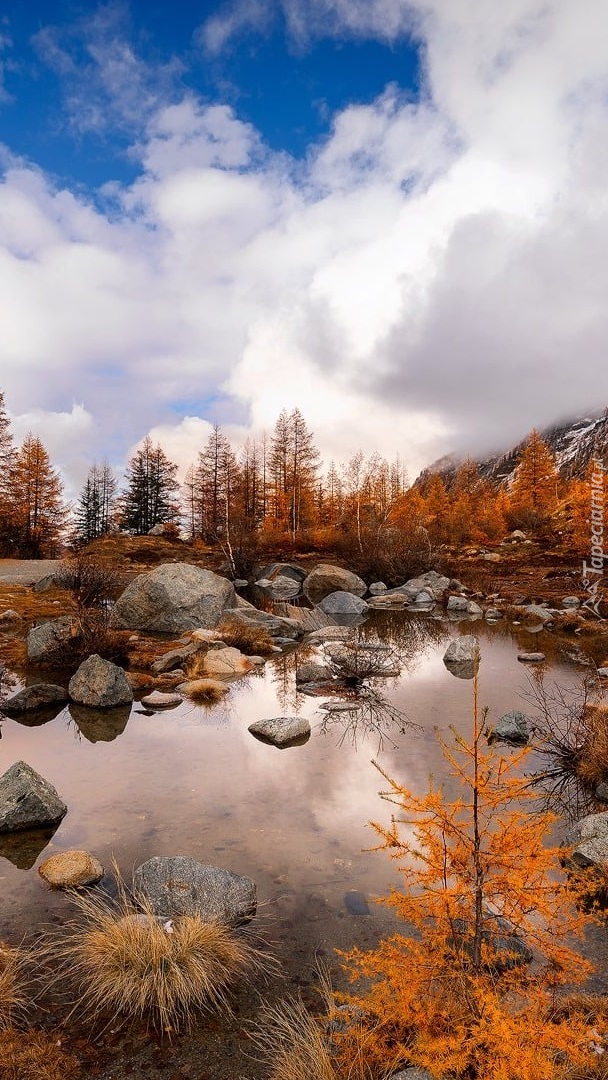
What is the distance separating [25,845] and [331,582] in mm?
22580

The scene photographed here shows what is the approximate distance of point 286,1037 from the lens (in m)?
3.00

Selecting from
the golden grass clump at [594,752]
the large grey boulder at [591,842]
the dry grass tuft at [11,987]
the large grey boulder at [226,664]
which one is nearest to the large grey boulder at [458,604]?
the large grey boulder at [226,664]

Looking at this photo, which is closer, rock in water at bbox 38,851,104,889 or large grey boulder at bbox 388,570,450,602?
rock in water at bbox 38,851,104,889

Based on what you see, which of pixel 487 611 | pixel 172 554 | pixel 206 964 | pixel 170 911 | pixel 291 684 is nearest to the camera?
pixel 206 964

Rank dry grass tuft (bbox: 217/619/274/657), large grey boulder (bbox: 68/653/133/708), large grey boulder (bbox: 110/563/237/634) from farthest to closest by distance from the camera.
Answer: large grey boulder (bbox: 110/563/237/634)
dry grass tuft (bbox: 217/619/274/657)
large grey boulder (bbox: 68/653/133/708)

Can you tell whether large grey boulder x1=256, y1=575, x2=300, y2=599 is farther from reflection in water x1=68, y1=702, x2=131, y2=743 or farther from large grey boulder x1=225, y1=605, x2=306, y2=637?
reflection in water x1=68, y1=702, x2=131, y2=743

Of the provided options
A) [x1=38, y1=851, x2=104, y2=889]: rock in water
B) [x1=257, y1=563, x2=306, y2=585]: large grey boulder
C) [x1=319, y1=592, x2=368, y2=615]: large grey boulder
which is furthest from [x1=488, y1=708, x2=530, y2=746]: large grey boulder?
[x1=257, y1=563, x2=306, y2=585]: large grey boulder

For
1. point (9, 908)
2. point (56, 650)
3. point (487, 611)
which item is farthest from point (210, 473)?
point (9, 908)

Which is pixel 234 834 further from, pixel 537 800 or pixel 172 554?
pixel 172 554

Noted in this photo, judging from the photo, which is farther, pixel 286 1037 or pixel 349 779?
pixel 349 779

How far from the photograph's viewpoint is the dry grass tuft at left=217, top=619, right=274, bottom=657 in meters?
14.3

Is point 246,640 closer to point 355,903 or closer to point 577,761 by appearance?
point 577,761

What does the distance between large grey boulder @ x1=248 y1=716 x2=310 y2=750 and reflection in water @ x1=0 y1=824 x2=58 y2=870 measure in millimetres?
3162

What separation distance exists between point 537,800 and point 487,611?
15.4 metres
